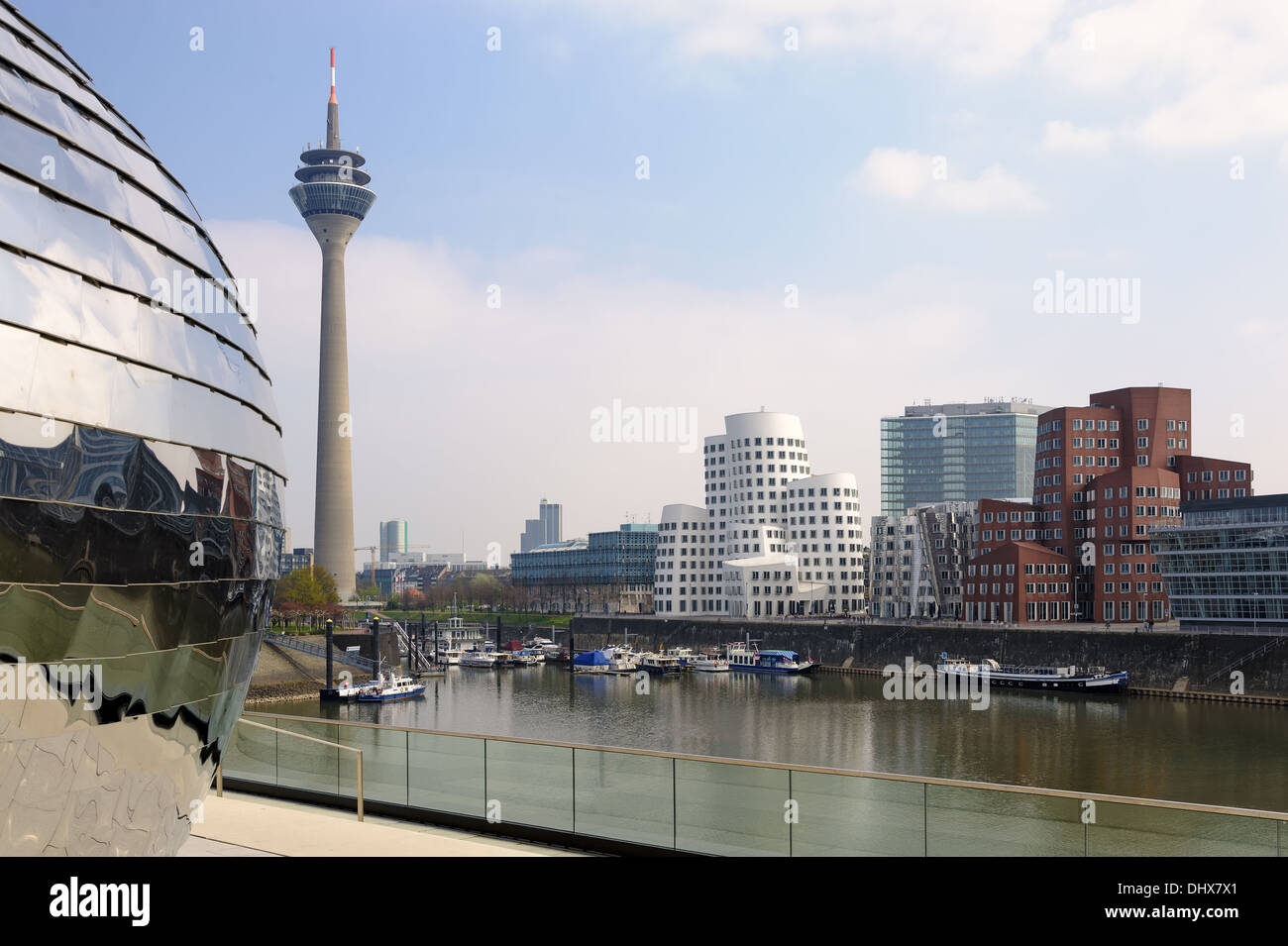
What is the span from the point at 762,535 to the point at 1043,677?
56267 mm

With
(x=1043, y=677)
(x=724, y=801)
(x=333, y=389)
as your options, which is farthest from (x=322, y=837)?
(x=333, y=389)

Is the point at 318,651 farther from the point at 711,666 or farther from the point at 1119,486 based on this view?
the point at 1119,486

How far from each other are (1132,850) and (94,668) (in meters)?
9.10

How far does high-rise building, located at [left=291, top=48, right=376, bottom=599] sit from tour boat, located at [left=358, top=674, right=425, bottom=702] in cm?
5824

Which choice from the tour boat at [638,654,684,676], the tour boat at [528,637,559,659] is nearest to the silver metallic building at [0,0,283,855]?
the tour boat at [638,654,684,676]

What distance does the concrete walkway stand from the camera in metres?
11.9

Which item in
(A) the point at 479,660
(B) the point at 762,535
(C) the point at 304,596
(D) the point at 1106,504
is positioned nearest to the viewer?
(D) the point at 1106,504

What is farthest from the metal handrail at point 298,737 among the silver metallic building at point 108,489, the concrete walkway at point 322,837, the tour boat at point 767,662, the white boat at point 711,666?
the white boat at point 711,666

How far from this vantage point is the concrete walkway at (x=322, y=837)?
11914 millimetres

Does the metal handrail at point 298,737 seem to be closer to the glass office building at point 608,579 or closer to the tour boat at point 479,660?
the tour boat at point 479,660

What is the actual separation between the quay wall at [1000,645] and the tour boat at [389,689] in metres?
38.7

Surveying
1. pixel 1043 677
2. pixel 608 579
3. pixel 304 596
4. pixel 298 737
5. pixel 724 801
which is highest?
pixel 298 737

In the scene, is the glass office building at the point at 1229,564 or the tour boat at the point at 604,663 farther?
the tour boat at the point at 604,663

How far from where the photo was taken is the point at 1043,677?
8212 cm
